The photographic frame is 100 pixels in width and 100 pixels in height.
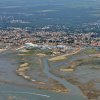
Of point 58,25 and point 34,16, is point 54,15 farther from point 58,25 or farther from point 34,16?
point 58,25

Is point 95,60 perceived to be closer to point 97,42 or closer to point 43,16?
point 97,42

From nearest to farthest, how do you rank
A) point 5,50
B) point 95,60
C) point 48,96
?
point 48,96
point 95,60
point 5,50

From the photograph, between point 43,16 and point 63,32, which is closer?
point 63,32

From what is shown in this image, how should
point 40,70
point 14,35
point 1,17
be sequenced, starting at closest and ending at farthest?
point 40,70 < point 14,35 < point 1,17

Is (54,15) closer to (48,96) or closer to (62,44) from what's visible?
(62,44)

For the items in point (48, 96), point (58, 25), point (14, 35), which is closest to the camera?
point (48, 96)

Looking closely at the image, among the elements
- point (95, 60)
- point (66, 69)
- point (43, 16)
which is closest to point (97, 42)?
point (95, 60)

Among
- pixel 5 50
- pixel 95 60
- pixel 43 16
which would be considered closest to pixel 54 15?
pixel 43 16

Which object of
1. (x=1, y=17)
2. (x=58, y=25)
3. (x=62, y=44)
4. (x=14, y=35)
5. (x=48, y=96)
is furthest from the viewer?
(x=1, y=17)

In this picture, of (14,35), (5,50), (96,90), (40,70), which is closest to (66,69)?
(40,70)
